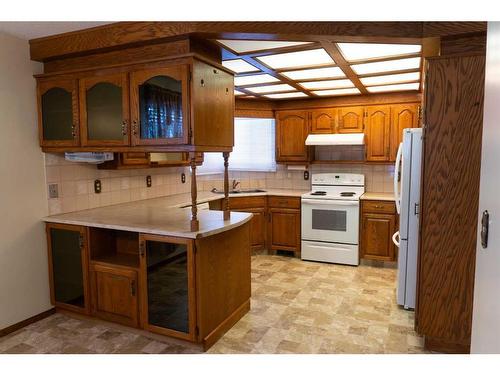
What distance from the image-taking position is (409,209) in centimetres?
301

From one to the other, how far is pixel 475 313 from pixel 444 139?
129 cm

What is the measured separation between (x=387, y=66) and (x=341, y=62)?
497mm

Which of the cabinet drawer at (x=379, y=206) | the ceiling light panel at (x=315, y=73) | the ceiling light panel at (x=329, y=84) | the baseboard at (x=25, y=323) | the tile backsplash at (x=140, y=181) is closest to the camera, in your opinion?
the baseboard at (x=25, y=323)

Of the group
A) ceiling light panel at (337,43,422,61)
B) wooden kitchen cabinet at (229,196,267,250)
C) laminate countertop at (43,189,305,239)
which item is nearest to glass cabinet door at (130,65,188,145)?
laminate countertop at (43,189,305,239)

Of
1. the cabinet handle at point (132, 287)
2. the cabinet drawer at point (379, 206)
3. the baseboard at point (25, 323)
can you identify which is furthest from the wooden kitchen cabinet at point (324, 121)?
the baseboard at point (25, 323)

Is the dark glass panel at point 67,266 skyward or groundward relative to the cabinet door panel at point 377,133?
groundward

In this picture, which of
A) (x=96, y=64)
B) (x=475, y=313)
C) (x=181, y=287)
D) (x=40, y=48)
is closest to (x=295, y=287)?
(x=181, y=287)

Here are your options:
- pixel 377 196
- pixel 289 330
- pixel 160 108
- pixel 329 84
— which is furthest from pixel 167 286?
pixel 377 196

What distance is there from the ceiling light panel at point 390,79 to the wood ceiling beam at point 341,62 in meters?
0.09

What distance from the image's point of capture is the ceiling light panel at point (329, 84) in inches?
146

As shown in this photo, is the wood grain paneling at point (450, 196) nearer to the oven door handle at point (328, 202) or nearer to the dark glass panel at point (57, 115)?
the oven door handle at point (328, 202)

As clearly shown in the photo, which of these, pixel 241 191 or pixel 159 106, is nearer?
pixel 159 106

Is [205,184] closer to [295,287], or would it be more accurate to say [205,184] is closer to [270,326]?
Result: [295,287]

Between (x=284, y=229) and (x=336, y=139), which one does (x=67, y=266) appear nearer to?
(x=284, y=229)
